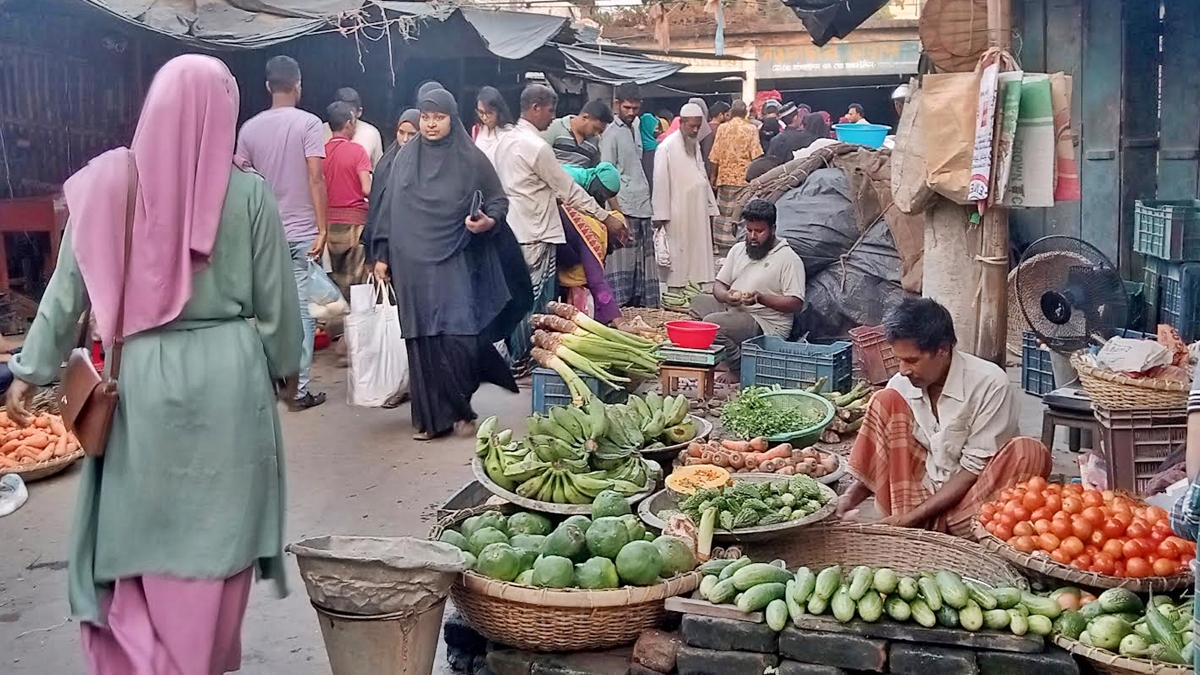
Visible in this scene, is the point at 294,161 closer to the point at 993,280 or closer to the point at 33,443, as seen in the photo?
the point at 33,443

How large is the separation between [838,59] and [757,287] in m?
17.1

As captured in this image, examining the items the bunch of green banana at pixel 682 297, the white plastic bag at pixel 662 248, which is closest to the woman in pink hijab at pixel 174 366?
the bunch of green banana at pixel 682 297

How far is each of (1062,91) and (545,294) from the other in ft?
14.1

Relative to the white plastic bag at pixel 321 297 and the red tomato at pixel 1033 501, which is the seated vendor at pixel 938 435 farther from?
the white plastic bag at pixel 321 297

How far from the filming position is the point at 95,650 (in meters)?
3.40

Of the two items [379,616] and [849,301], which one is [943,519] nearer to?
A: [379,616]

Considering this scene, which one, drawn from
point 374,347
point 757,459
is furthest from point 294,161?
point 757,459

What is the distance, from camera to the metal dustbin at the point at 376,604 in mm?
3434

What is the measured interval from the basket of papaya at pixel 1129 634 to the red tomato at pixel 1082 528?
298 millimetres

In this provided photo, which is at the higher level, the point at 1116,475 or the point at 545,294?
the point at 545,294

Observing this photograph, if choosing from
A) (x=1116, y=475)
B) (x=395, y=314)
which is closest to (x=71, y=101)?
(x=395, y=314)

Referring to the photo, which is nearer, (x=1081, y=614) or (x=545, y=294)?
(x=1081, y=614)

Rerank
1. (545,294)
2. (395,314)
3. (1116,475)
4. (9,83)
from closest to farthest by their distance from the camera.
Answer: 1. (1116,475)
2. (395,314)
3. (545,294)
4. (9,83)

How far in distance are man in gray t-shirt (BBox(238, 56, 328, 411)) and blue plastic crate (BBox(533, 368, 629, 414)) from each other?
178 cm
